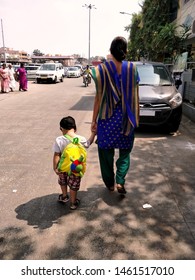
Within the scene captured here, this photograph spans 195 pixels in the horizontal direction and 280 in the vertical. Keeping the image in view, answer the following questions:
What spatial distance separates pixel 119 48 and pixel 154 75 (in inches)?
185

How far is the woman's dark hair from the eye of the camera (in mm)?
3170

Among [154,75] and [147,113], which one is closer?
[147,113]

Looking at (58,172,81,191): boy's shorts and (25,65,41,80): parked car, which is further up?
(25,65,41,80): parked car

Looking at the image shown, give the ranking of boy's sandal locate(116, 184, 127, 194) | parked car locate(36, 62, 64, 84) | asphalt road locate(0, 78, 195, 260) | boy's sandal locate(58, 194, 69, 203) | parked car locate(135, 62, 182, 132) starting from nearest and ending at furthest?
asphalt road locate(0, 78, 195, 260), boy's sandal locate(58, 194, 69, 203), boy's sandal locate(116, 184, 127, 194), parked car locate(135, 62, 182, 132), parked car locate(36, 62, 64, 84)

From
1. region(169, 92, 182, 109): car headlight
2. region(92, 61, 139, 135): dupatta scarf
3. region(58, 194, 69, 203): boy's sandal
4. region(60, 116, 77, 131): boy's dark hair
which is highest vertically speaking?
region(92, 61, 139, 135): dupatta scarf

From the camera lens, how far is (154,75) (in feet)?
Result: 25.1

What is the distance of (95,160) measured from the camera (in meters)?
5.10

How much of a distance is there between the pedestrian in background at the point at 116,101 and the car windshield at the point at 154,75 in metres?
4.28

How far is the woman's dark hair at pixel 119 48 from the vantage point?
3.17 m

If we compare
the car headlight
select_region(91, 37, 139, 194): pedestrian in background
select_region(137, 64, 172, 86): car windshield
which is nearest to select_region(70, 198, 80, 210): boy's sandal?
select_region(91, 37, 139, 194): pedestrian in background

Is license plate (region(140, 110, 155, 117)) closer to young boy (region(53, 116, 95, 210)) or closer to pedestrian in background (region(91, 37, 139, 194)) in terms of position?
pedestrian in background (region(91, 37, 139, 194))

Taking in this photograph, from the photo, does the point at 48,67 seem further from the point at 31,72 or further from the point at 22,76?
the point at 22,76

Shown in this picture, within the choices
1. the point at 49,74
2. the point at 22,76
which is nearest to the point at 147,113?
the point at 22,76

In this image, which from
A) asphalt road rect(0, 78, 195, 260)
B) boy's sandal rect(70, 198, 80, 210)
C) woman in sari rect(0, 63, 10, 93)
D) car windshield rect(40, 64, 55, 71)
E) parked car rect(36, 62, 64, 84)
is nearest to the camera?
asphalt road rect(0, 78, 195, 260)
